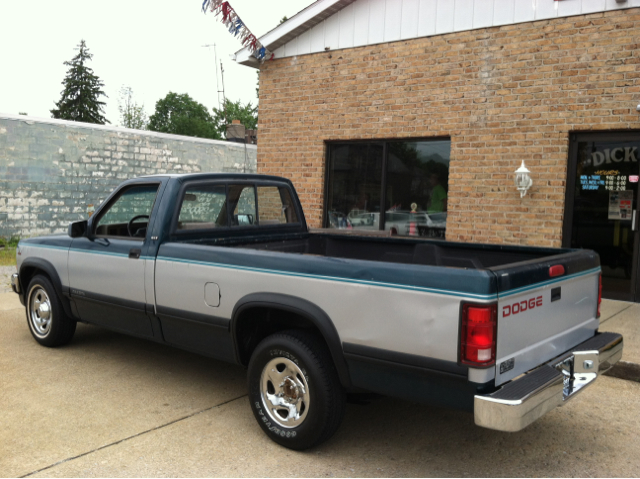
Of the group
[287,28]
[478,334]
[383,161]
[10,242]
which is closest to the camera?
[478,334]

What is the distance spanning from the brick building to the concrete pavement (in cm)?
342

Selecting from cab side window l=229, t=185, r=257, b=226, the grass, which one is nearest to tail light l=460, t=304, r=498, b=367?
cab side window l=229, t=185, r=257, b=226

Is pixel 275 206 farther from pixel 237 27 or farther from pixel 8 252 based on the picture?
pixel 8 252

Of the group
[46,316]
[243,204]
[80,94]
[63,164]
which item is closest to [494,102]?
[243,204]

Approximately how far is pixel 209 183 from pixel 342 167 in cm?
532

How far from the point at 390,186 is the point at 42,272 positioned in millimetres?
5497

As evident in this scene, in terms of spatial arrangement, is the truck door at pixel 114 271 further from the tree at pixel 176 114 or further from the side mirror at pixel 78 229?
the tree at pixel 176 114

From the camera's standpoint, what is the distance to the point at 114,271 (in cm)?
483

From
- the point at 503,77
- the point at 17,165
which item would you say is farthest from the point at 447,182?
the point at 17,165

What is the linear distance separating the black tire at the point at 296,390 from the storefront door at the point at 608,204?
560cm

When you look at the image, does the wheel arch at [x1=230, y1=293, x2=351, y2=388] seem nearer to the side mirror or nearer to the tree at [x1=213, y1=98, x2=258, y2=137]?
the side mirror

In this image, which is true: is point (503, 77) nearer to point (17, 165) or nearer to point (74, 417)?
point (74, 417)

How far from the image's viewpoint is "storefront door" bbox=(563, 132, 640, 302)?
7582 mm

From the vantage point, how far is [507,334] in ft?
9.90
